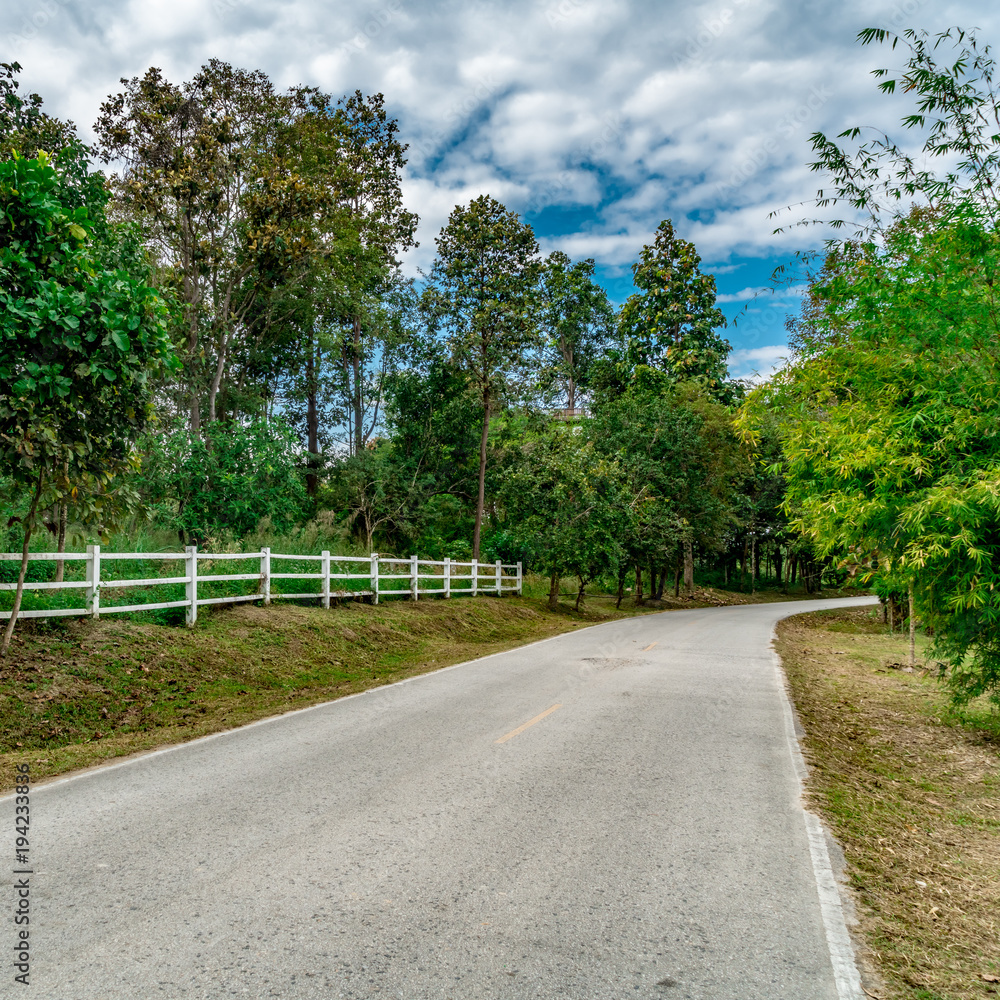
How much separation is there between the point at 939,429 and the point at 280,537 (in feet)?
54.5

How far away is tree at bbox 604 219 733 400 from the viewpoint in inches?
1592

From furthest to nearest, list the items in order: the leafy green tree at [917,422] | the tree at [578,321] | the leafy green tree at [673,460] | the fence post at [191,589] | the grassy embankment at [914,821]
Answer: the tree at [578,321] < the leafy green tree at [673,460] < the fence post at [191,589] < the leafy green tree at [917,422] < the grassy embankment at [914,821]

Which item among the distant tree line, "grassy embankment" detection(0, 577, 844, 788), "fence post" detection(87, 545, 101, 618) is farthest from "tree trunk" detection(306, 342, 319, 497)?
"fence post" detection(87, 545, 101, 618)

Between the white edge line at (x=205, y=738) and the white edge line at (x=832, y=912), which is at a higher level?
the white edge line at (x=205, y=738)

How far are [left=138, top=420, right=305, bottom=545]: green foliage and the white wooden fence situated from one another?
11.5 feet

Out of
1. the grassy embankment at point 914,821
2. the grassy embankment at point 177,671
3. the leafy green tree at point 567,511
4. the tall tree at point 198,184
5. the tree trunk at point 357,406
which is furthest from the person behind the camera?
the tree trunk at point 357,406

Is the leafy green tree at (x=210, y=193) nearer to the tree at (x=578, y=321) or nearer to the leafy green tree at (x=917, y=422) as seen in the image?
the leafy green tree at (x=917, y=422)

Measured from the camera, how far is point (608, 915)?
143 inches

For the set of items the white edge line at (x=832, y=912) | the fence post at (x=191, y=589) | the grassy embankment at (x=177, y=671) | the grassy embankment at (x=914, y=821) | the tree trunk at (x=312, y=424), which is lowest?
the grassy embankment at (x=914, y=821)

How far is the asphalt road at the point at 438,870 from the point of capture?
3.10 m

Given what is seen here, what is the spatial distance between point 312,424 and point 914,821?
2740 centimetres

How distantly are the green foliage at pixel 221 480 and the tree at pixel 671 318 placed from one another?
955 inches

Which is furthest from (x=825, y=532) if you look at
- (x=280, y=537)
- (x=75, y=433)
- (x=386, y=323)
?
(x=386, y=323)

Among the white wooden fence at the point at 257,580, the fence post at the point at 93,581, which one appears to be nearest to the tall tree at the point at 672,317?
the white wooden fence at the point at 257,580
